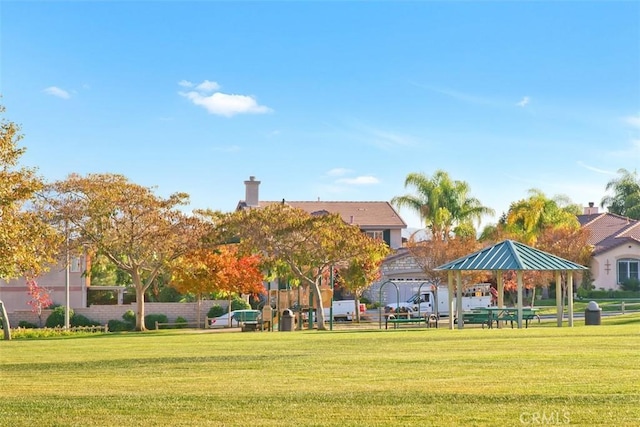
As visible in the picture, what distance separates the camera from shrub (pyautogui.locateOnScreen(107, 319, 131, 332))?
151 feet

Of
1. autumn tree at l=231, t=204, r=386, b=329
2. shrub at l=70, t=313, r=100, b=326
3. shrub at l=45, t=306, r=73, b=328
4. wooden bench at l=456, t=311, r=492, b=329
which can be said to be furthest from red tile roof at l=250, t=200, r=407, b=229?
wooden bench at l=456, t=311, r=492, b=329

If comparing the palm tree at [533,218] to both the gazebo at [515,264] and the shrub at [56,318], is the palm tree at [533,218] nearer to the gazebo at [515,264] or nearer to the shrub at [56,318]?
the gazebo at [515,264]

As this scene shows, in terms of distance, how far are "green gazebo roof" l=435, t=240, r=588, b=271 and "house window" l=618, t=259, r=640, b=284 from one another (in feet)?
94.5

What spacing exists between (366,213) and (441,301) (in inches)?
716

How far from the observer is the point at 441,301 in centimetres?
5047

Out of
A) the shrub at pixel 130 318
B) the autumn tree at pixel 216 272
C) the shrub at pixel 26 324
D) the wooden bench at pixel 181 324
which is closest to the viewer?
the autumn tree at pixel 216 272

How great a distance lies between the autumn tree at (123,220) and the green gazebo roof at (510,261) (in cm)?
1241

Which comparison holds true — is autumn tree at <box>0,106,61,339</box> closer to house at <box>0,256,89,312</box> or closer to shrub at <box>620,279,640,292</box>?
house at <box>0,256,89,312</box>

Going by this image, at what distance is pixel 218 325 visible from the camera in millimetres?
46469

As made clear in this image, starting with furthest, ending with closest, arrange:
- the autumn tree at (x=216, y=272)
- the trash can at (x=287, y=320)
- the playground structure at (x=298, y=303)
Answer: the autumn tree at (x=216, y=272), the playground structure at (x=298, y=303), the trash can at (x=287, y=320)

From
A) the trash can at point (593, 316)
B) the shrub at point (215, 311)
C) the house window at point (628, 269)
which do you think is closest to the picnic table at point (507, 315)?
the trash can at point (593, 316)

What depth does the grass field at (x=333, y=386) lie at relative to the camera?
11.2 m

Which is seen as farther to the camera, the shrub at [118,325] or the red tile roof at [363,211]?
the red tile roof at [363,211]

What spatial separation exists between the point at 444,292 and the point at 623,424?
40.1 meters
